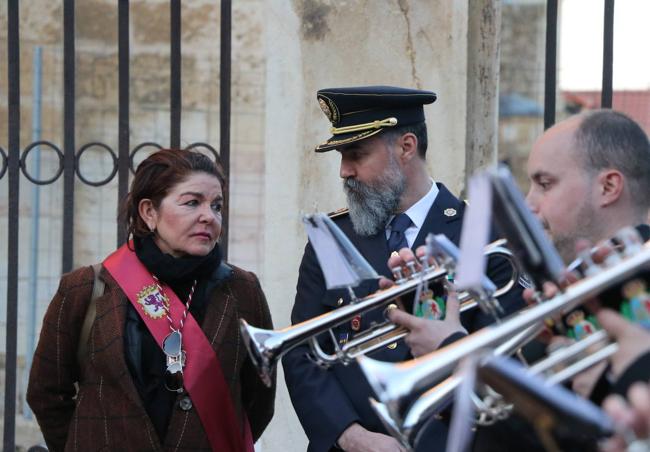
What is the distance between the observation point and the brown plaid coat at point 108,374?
377 cm

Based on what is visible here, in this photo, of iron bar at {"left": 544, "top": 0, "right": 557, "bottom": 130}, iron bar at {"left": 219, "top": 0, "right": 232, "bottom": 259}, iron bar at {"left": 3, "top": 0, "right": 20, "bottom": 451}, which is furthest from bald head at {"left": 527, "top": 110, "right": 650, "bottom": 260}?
iron bar at {"left": 3, "top": 0, "right": 20, "bottom": 451}

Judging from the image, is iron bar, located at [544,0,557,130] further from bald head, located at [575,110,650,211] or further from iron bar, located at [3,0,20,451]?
iron bar, located at [3,0,20,451]

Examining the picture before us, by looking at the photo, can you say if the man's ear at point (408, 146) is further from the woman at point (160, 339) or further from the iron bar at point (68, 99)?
the iron bar at point (68, 99)

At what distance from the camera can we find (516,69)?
42.4ft

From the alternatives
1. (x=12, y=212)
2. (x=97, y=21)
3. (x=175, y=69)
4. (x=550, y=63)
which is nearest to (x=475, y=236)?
(x=550, y=63)

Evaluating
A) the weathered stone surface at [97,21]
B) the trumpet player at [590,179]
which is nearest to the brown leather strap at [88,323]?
the trumpet player at [590,179]

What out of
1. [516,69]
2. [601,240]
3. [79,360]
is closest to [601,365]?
[601,240]

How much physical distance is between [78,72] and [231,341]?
11.2 feet

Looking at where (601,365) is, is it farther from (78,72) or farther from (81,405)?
(78,72)

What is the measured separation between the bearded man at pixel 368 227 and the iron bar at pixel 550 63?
39.9 inches

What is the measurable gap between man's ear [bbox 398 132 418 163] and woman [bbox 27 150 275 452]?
0.66m

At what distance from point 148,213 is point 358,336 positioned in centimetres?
111

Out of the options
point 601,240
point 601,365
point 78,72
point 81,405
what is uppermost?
point 78,72

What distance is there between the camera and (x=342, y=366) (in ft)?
→ 12.6
